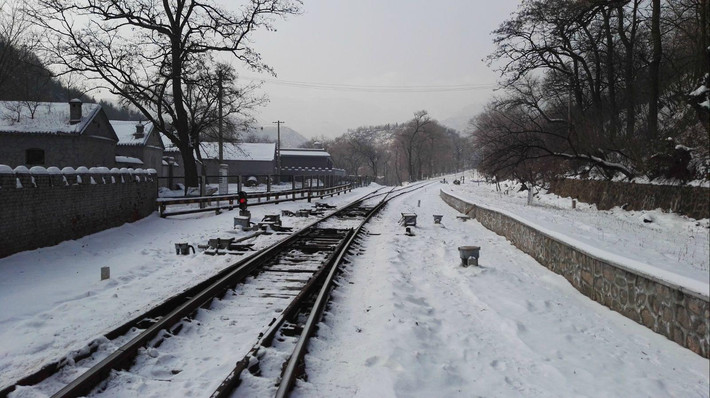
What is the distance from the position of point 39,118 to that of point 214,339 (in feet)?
123

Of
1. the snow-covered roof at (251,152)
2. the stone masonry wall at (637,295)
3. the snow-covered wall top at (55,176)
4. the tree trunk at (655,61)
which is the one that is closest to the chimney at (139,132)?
the snow-covered roof at (251,152)

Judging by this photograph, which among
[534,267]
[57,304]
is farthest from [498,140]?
[57,304]

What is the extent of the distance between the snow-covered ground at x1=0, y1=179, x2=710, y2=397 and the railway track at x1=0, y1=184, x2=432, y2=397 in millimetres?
208

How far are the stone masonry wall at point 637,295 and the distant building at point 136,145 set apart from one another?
139ft

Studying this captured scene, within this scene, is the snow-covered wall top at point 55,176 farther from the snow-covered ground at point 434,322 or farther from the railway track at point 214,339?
the railway track at point 214,339

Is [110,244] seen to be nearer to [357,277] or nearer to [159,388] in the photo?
[357,277]

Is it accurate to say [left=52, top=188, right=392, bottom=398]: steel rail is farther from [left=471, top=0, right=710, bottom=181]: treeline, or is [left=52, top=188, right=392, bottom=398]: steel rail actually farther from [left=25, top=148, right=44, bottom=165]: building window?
[left=25, top=148, right=44, bottom=165]: building window

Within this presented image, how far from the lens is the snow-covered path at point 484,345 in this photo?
427 cm

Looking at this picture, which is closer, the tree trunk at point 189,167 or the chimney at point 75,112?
the tree trunk at point 189,167

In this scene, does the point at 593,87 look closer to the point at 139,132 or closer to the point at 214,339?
the point at 214,339

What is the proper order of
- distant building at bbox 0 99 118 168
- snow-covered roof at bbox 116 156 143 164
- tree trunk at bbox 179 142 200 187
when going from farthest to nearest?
snow-covered roof at bbox 116 156 143 164
distant building at bbox 0 99 118 168
tree trunk at bbox 179 142 200 187

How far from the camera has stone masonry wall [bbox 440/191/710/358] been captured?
13.6 ft

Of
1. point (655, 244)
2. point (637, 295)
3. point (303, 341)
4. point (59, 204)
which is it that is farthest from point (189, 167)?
point (655, 244)

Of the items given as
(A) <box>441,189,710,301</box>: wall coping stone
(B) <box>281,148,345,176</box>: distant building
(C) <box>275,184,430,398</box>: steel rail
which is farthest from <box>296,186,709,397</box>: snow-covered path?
(B) <box>281,148,345,176</box>: distant building
